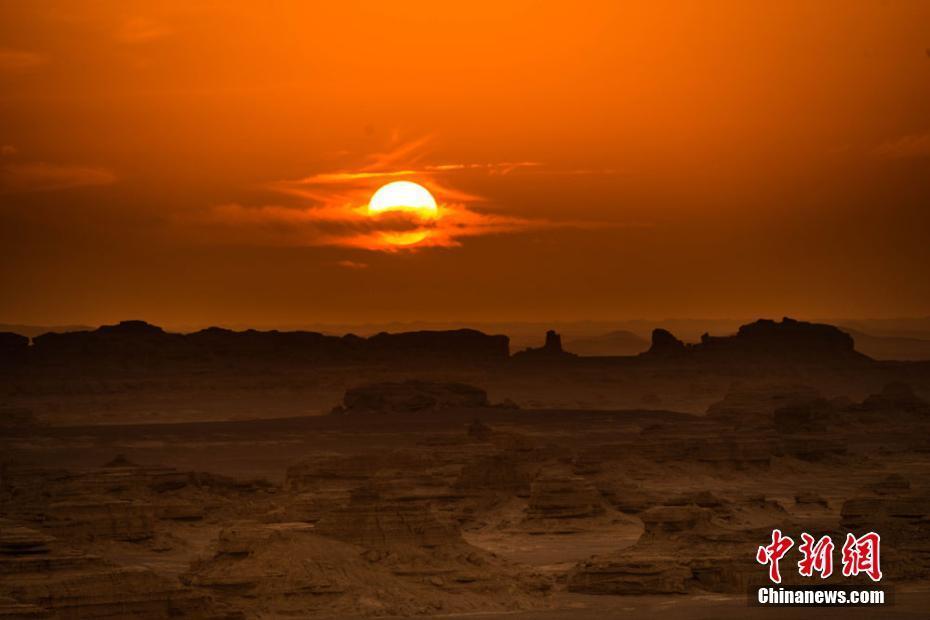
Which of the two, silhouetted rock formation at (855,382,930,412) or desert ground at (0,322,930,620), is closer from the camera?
desert ground at (0,322,930,620)

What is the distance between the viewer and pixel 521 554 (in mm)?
84625

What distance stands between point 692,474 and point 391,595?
65743 millimetres

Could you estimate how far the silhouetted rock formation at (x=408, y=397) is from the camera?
627 ft
